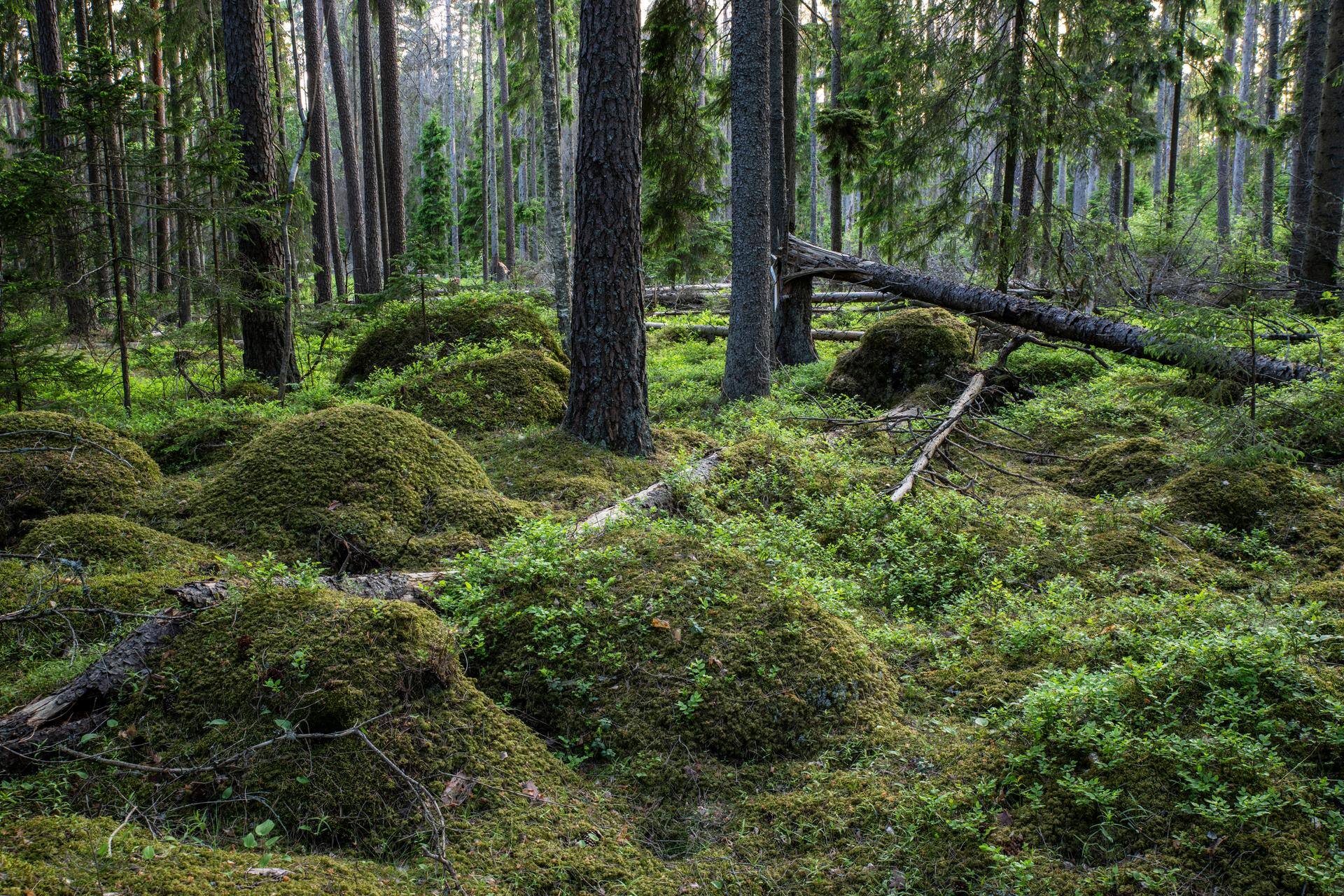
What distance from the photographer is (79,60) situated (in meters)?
8.13

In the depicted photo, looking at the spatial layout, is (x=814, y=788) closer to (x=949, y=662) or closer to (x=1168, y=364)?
(x=949, y=662)

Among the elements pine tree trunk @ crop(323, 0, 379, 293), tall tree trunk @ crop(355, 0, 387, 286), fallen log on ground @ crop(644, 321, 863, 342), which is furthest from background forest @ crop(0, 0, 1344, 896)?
pine tree trunk @ crop(323, 0, 379, 293)

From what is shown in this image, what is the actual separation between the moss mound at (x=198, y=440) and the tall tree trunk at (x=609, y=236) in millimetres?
3246

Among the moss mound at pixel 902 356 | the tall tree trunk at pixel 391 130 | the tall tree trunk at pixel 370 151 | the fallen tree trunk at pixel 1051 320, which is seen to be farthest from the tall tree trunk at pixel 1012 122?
the tall tree trunk at pixel 370 151

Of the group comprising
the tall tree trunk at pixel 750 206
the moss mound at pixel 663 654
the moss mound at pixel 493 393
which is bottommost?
the moss mound at pixel 663 654

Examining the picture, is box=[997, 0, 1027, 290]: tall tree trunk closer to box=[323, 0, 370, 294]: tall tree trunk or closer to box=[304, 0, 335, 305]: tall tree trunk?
box=[304, 0, 335, 305]: tall tree trunk

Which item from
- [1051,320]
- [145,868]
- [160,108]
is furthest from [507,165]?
[145,868]

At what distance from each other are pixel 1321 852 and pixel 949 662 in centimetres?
177

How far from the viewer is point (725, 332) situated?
59.4 feet

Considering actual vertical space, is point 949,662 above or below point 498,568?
below

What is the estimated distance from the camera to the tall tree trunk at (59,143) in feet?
28.4

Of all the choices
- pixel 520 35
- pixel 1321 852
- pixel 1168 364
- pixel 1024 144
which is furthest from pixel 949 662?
pixel 520 35

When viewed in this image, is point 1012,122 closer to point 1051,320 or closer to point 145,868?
point 1051,320

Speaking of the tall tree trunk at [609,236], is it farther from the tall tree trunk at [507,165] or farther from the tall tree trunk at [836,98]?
the tall tree trunk at [507,165]
